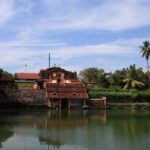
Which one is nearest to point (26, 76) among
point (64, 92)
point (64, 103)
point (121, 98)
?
point (64, 92)

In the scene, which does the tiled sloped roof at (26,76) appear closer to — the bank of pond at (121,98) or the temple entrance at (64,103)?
the bank of pond at (121,98)

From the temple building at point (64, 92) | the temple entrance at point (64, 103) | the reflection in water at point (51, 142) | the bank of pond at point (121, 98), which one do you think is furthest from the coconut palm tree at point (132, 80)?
the reflection in water at point (51, 142)

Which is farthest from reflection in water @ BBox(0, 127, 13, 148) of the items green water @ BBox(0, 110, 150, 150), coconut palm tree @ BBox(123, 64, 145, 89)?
coconut palm tree @ BBox(123, 64, 145, 89)

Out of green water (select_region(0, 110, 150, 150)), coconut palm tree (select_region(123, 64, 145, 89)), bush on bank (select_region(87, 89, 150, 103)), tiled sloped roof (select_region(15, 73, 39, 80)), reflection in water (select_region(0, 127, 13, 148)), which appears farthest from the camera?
tiled sloped roof (select_region(15, 73, 39, 80))

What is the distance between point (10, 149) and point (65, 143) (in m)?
5.14

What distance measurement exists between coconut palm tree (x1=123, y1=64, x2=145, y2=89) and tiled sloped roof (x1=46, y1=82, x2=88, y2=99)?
12.2 m

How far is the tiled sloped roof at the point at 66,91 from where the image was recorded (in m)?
79.5

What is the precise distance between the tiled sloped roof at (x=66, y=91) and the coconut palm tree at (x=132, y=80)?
12.2 m

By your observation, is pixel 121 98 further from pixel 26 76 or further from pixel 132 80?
pixel 26 76

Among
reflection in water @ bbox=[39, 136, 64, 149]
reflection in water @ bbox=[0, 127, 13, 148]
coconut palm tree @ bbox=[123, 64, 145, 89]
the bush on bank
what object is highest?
coconut palm tree @ bbox=[123, 64, 145, 89]

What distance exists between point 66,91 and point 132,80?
53.9ft

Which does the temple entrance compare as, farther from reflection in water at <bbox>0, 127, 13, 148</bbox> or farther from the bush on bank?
reflection in water at <bbox>0, 127, 13, 148</bbox>

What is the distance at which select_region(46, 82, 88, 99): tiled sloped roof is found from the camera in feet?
261

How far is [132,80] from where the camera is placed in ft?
298
